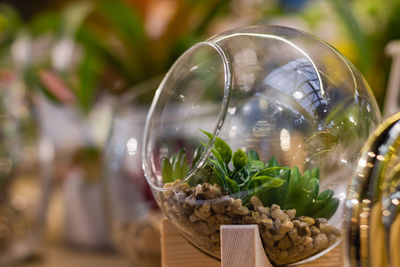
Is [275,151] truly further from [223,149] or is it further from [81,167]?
[81,167]

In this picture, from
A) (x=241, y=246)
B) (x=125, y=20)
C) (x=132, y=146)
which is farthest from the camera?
(x=125, y=20)

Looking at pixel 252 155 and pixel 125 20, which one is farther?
pixel 125 20

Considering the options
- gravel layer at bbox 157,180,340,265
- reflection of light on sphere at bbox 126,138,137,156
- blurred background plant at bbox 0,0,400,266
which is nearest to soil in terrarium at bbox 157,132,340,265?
gravel layer at bbox 157,180,340,265

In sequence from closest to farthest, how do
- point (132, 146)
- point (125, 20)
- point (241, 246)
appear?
point (241, 246), point (132, 146), point (125, 20)

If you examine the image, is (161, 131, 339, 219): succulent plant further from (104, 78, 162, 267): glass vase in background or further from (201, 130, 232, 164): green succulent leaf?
(104, 78, 162, 267): glass vase in background

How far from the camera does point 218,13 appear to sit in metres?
0.66

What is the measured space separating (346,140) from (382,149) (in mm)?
51

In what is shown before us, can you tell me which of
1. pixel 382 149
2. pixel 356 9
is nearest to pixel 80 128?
pixel 356 9

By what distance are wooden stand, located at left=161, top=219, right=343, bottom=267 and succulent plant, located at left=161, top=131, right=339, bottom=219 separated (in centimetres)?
2

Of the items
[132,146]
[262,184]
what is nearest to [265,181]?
[262,184]

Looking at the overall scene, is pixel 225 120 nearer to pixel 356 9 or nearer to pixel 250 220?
pixel 250 220

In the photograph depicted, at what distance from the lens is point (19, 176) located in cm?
62

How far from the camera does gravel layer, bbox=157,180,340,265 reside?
8.8 inches

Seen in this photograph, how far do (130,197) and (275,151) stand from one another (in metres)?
0.25
